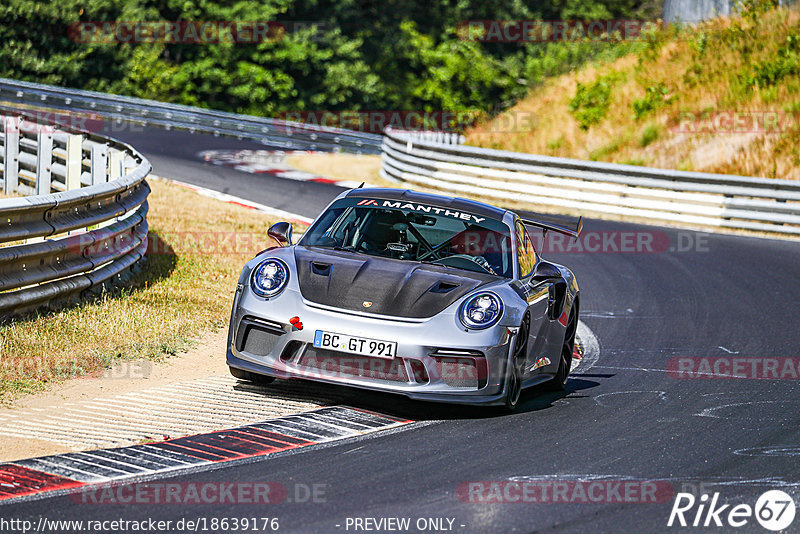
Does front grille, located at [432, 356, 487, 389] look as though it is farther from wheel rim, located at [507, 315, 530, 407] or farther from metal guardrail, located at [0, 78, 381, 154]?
metal guardrail, located at [0, 78, 381, 154]

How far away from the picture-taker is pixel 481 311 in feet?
22.5

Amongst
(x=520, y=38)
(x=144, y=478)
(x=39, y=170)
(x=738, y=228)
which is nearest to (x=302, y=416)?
(x=144, y=478)

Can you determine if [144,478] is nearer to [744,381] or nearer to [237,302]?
[237,302]

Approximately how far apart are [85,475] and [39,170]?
1099 cm

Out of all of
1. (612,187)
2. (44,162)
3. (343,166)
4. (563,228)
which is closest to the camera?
(563,228)

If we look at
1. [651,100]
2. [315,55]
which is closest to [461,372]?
[651,100]

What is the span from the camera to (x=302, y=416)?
6.59m

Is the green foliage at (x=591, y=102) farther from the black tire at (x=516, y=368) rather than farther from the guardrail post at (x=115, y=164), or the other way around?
the black tire at (x=516, y=368)

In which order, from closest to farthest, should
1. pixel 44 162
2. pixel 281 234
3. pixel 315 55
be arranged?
pixel 281 234
pixel 44 162
pixel 315 55

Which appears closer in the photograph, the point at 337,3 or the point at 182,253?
the point at 182,253

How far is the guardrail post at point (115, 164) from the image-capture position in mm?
13750

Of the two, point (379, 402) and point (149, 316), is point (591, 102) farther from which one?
point (379, 402)

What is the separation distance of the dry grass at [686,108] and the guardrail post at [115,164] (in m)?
15.0

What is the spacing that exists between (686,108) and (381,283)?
2243 centimetres
